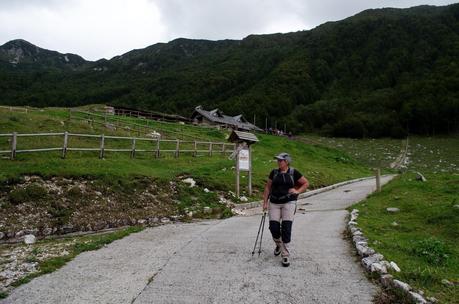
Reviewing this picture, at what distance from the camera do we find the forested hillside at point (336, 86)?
10150 cm

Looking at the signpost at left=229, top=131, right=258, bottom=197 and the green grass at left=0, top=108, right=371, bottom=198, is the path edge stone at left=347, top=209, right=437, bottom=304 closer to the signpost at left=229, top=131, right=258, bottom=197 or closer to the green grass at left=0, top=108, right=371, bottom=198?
the signpost at left=229, top=131, right=258, bottom=197

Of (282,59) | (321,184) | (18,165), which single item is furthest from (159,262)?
(282,59)

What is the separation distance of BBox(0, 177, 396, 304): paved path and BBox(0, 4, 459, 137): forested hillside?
304ft

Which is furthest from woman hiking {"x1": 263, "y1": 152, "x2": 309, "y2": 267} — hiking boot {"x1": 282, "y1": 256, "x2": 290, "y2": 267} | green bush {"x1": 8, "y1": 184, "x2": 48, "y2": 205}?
green bush {"x1": 8, "y1": 184, "x2": 48, "y2": 205}

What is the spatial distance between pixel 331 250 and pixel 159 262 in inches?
156

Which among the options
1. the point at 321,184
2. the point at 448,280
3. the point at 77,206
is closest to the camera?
the point at 448,280

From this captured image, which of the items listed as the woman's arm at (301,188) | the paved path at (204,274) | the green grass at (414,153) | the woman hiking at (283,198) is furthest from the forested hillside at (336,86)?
the woman hiking at (283,198)

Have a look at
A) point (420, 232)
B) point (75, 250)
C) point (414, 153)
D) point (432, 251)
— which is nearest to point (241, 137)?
point (420, 232)

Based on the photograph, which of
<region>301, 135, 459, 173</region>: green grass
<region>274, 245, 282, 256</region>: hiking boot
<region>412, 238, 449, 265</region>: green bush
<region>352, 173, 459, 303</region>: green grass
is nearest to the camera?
<region>352, 173, 459, 303</region>: green grass

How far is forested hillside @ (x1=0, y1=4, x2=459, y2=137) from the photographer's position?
102m

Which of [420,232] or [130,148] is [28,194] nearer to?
Answer: [420,232]

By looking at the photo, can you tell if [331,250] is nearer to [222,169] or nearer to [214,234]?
[214,234]

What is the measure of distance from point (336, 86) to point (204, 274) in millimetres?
149041

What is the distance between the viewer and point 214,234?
11062 mm
